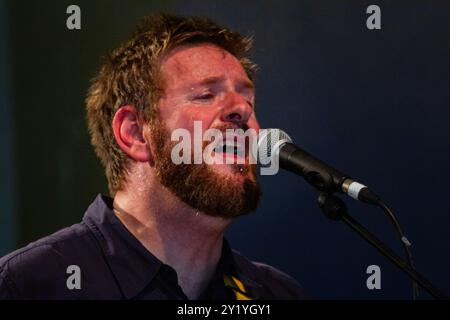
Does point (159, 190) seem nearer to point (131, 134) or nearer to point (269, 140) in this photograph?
point (131, 134)

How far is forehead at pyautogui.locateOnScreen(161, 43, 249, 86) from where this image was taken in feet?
5.80

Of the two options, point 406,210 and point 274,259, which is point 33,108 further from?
point 406,210

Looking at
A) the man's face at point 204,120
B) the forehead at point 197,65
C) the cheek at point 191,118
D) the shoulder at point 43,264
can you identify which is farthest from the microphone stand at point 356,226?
the shoulder at point 43,264

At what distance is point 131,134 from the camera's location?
1.81 metres

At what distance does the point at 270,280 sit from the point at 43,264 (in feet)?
2.36

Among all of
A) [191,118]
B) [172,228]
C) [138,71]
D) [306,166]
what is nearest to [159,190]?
[172,228]

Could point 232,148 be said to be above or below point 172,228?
above

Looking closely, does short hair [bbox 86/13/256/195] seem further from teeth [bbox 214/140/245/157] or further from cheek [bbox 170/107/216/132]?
teeth [bbox 214/140/245/157]

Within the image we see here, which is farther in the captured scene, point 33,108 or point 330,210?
point 33,108

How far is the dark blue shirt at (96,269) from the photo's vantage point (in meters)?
1.60

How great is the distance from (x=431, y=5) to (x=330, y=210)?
38.7 inches

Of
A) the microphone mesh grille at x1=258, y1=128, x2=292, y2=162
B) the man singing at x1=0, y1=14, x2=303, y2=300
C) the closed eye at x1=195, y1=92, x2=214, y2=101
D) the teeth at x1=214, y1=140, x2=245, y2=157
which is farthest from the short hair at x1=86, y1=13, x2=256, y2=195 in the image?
the microphone mesh grille at x1=258, y1=128, x2=292, y2=162
